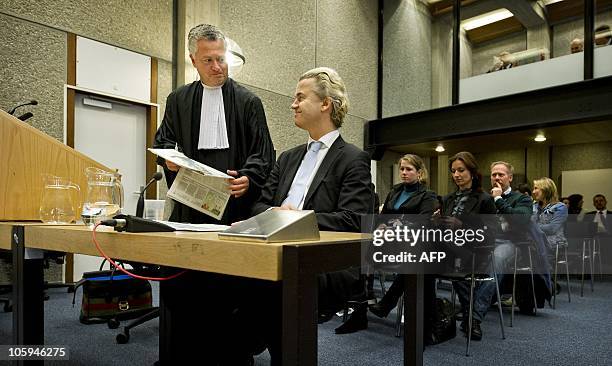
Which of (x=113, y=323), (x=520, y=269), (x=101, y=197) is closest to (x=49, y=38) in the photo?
(x=113, y=323)

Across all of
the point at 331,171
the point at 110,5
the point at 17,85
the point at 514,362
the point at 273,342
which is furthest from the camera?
the point at 110,5

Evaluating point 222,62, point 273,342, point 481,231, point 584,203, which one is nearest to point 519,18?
point 584,203

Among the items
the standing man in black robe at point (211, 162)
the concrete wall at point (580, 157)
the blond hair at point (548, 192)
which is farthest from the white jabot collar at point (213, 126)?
the concrete wall at point (580, 157)

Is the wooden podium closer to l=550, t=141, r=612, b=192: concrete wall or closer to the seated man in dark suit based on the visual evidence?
the seated man in dark suit

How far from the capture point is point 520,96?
19.3 feet

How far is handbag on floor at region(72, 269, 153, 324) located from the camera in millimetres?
2668

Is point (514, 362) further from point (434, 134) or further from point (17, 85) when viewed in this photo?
point (434, 134)

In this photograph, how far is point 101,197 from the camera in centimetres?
126

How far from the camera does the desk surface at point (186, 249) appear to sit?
724 millimetres

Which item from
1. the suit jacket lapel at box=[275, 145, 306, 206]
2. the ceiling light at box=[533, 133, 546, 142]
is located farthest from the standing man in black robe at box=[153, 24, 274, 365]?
the ceiling light at box=[533, 133, 546, 142]

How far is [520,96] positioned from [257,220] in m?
5.96

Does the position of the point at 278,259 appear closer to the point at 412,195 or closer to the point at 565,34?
the point at 412,195

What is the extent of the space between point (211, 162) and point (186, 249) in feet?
3.23

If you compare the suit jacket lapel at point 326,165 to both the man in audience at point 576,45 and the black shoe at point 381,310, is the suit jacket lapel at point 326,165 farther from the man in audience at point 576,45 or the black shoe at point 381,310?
the man in audience at point 576,45
